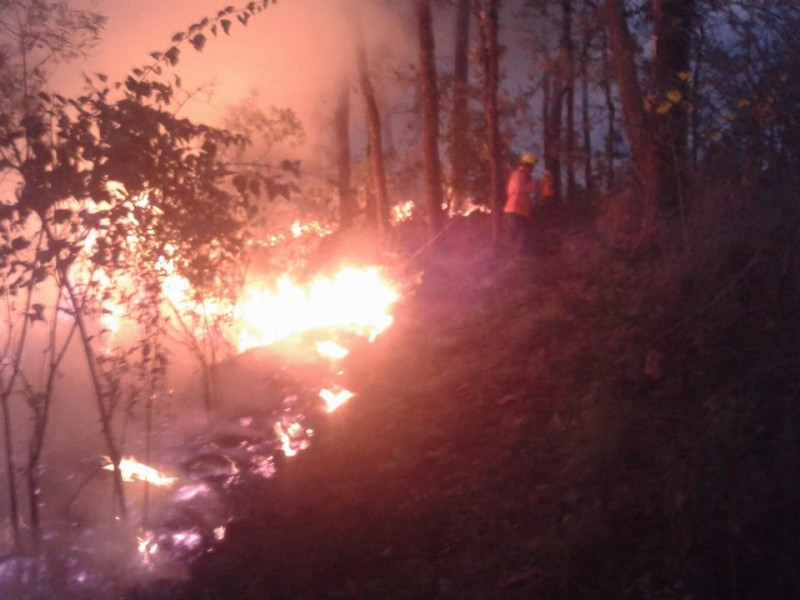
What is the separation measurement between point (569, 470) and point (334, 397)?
5391mm

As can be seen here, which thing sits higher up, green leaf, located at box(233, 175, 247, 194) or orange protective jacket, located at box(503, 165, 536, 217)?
orange protective jacket, located at box(503, 165, 536, 217)

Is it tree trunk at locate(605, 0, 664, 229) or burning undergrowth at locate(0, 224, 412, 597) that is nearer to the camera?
burning undergrowth at locate(0, 224, 412, 597)

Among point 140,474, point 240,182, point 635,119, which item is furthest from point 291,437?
point 635,119

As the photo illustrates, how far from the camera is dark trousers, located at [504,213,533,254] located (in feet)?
46.6

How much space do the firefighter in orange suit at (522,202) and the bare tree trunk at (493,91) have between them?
8.5 inches

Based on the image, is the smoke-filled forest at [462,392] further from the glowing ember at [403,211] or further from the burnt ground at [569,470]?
the glowing ember at [403,211]

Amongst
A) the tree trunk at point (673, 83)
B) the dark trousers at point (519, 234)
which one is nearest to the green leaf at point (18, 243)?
the tree trunk at point (673, 83)

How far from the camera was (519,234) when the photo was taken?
1428cm

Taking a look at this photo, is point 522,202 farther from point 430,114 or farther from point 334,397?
point 334,397

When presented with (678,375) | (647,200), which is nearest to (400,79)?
(647,200)

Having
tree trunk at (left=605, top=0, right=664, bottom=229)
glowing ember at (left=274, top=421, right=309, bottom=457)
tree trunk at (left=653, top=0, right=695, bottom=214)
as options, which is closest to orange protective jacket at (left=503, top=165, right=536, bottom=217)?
tree trunk at (left=605, top=0, right=664, bottom=229)

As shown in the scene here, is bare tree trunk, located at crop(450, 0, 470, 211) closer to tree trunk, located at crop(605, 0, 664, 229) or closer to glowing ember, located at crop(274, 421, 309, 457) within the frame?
tree trunk, located at crop(605, 0, 664, 229)

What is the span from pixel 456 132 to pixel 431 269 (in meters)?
4.15

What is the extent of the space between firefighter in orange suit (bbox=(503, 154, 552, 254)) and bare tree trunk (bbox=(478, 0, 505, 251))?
0.71 ft
